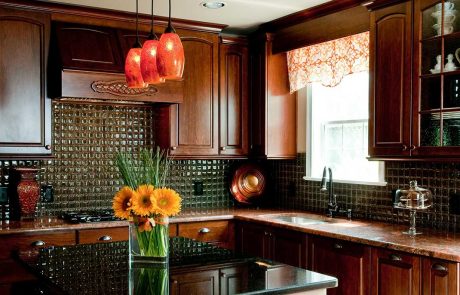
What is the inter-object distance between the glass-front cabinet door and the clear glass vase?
1799mm

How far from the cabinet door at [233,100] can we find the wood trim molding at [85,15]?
49 cm

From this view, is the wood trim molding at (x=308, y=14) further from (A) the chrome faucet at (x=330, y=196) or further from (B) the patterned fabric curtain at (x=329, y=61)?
(A) the chrome faucet at (x=330, y=196)

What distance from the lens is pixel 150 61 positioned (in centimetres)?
247

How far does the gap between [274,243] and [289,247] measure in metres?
0.19

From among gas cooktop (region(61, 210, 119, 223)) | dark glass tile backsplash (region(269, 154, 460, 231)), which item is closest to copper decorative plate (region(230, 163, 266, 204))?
dark glass tile backsplash (region(269, 154, 460, 231))

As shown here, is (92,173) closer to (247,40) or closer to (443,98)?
(247,40)

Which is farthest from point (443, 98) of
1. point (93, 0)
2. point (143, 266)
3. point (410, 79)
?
point (93, 0)

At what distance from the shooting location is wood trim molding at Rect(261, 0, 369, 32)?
4.12 meters

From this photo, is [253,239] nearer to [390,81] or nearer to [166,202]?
[390,81]

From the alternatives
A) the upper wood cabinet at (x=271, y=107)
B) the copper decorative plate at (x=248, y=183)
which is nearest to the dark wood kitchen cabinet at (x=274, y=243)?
the copper decorative plate at (x=248, y=183)

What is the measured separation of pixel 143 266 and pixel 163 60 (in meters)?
0.90

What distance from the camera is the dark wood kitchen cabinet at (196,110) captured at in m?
4.73

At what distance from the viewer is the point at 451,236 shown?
341 centimetres

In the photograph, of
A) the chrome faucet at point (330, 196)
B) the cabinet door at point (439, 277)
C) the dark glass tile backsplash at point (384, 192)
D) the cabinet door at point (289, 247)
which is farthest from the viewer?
the chrome faucet at point (330, 196)
